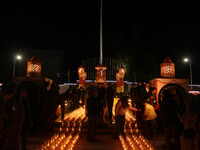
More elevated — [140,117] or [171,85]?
[171,85]

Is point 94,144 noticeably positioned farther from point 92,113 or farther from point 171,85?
point 171,85

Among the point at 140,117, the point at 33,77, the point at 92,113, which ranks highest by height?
the point at 33,77

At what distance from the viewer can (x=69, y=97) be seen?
904 cm

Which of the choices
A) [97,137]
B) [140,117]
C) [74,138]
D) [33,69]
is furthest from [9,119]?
[33,69]

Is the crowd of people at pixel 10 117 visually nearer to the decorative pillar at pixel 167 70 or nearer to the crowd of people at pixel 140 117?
the crowd of people at pixel 140 117

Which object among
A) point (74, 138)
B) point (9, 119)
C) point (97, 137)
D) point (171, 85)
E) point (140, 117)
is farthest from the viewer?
point (171, 85)

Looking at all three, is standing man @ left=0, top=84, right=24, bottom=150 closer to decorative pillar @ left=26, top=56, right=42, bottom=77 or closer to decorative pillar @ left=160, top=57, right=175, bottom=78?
decorative pillar @ left=26, top=56, right=42, bottom=77

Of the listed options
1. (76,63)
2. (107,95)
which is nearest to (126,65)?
(76,63)

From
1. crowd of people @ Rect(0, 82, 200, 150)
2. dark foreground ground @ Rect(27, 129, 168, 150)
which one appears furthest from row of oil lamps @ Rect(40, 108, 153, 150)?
crowd of people @ Rect(0, 82, 200, 150)

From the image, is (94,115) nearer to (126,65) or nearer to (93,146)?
(93,146)

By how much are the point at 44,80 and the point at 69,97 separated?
145cm

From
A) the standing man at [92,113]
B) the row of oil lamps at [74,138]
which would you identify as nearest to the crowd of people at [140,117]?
the standing man at [92,113]

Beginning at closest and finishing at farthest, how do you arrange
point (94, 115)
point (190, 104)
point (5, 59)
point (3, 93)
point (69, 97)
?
point (3, 93), point (190, 104), point (94, 115), point (69, 97), point (5, 59)

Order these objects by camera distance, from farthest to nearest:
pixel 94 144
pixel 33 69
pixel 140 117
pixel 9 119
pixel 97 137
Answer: pixel 33 69 → pixel 140 117 → pixel 97 137 → pixel 94 144 → pixel 9 119
